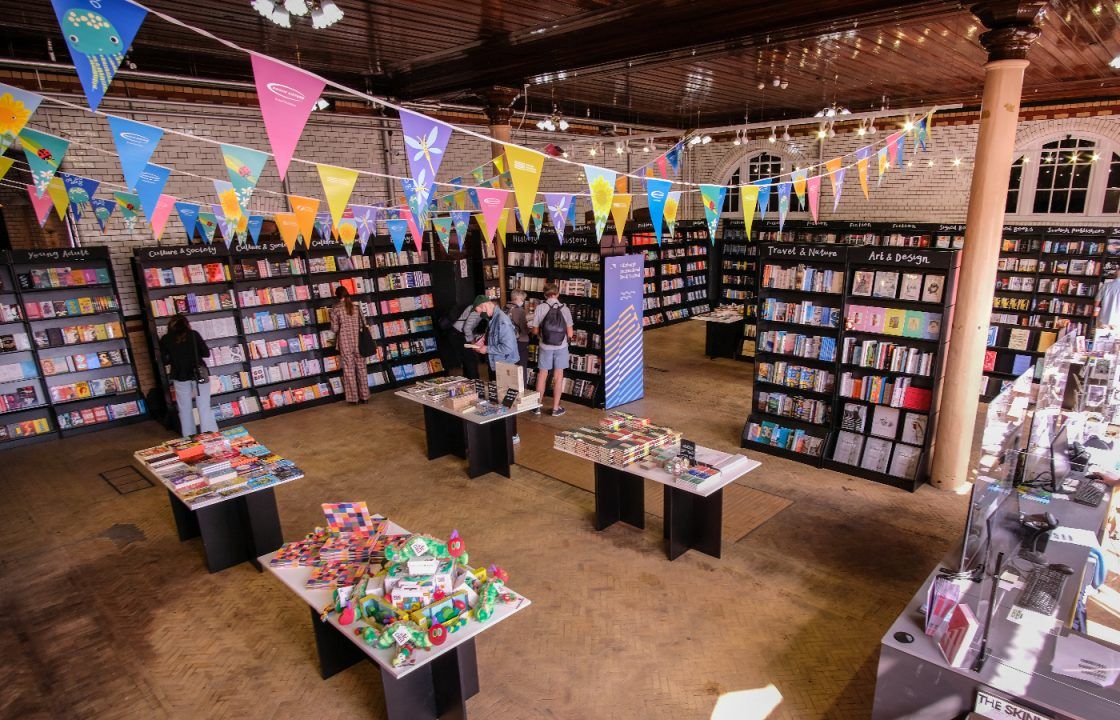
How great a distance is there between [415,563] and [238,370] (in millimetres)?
7025

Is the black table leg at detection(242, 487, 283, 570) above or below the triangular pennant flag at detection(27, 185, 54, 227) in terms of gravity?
below

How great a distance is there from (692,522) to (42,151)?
240 inches

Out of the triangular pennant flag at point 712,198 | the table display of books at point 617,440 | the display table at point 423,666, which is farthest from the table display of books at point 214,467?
the triangular pennant flag at point 712,198

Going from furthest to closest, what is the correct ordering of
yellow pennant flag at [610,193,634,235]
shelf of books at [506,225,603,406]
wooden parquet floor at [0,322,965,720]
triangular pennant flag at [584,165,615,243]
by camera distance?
1. shelf of books at [506,225,603,406]
2. yellow pennant flag at [610,193,634,235]
3. triangular pennant flag at [584,165,615,243]
4. wooden parquet floor at [0,322,965,720]

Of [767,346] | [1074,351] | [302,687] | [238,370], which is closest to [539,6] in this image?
[767,346]

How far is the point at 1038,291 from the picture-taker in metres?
9.41

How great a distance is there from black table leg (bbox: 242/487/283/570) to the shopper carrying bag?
13.8 ft

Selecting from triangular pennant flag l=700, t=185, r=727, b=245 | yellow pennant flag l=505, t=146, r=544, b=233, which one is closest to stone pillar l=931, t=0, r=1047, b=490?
triangular pennant flag l=700, t=185, r=727, b=245

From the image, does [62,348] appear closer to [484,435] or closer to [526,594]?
[484,435]

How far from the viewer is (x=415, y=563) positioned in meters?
3.17

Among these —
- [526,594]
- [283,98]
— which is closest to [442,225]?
[526,594]

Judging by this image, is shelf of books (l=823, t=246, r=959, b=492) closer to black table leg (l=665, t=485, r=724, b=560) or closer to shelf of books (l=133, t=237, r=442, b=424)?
black table leg (l=665, t=485, r=724, b=560)

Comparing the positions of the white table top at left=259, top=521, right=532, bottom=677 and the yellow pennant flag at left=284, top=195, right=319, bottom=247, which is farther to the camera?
the yellow pennant flag at left=284, top=195, right=319, bottom=247

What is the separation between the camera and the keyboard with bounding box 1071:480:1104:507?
3880 millimetres
